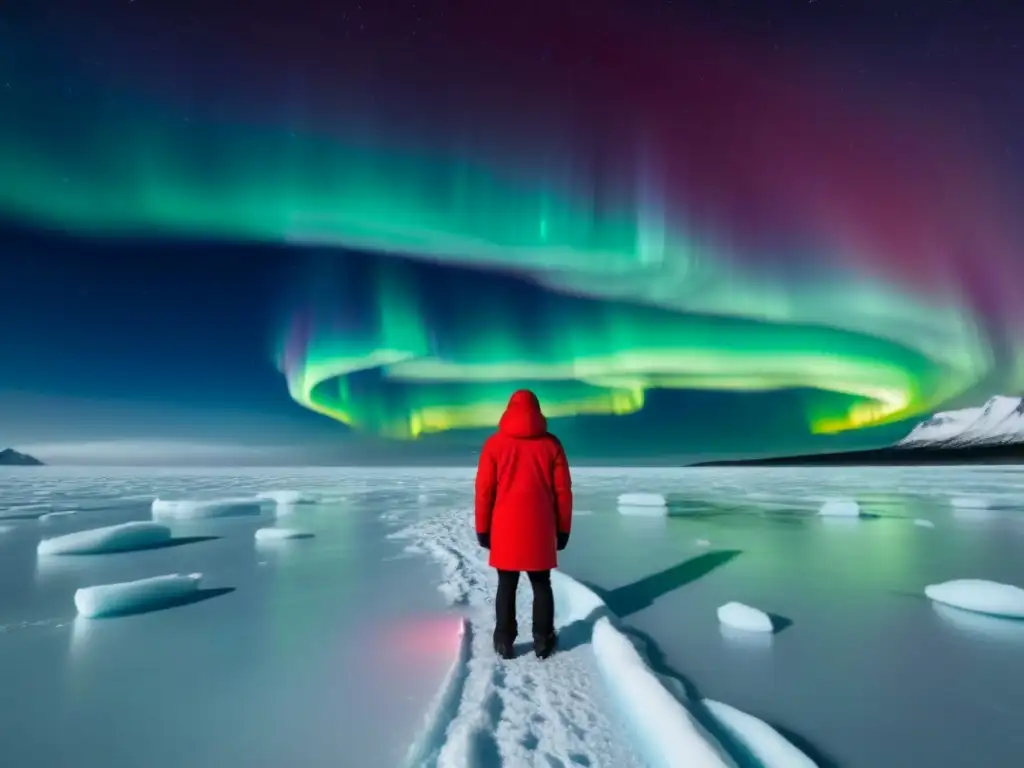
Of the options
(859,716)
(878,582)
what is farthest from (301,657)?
(878,582)

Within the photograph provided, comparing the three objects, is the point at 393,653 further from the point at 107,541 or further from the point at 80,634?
the point at 107,541

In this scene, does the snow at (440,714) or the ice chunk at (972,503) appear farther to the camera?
the ice chunk at (972,503)

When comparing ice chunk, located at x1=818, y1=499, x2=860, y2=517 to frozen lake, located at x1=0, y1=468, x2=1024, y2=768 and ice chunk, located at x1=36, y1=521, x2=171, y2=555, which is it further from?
ice chunk, located at x1=36, y1=521, x2=171, y2=555

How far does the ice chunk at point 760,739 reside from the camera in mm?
2422

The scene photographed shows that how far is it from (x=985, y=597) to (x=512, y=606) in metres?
3.96

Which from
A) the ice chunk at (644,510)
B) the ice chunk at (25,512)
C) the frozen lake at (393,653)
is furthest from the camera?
the ice chunk at (644,510)

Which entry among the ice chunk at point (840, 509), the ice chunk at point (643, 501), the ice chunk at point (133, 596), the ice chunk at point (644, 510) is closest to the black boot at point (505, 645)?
the ice chunk at point (133, 596)

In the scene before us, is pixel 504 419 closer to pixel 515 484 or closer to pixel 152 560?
pixel 515 484

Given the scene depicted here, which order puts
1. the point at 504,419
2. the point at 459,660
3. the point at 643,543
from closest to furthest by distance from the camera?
the point at 459,660
the point at 504,419
the point at 643,543

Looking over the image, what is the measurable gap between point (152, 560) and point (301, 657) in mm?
4984

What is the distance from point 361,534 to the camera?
10047 mm

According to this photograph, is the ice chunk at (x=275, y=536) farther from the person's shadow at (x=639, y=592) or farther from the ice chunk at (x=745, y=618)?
the ice chunk at (x=745, y=618)

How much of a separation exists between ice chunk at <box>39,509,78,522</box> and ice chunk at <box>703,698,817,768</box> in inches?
561

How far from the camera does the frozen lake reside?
2715mm
